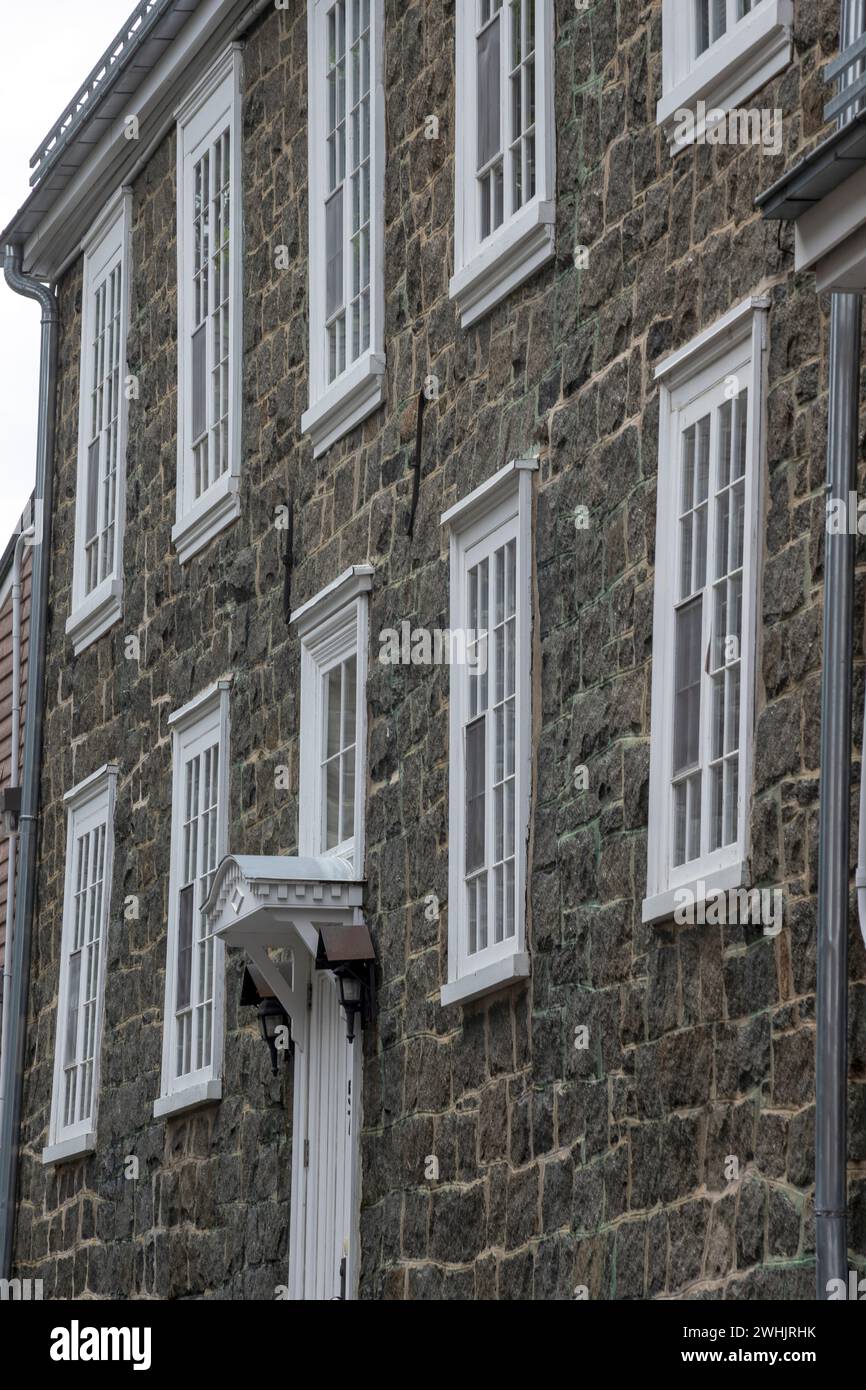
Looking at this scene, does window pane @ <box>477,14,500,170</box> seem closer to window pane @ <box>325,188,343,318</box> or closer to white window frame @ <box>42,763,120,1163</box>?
→ window pane @ <box>325,188,343,318</box>

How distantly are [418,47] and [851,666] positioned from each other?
5.79m

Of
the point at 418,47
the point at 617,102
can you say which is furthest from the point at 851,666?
the point at 418,47

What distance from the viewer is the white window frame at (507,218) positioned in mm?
11844

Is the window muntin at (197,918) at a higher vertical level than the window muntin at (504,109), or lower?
lower

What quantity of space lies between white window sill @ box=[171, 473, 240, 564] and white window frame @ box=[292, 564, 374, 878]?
4.61ft

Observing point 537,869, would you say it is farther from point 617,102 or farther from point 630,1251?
point 617,102

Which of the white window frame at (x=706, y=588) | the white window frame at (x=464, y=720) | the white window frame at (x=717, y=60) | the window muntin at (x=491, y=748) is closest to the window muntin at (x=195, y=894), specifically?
the white window frame at (x=464, y=720)

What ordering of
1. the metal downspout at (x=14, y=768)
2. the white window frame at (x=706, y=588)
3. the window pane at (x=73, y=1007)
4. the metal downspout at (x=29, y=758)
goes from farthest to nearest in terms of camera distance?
the metal downspout at (x=14, y=768) < the metal downspout at (x=29, y=758) < the window pane at (x=73, y=1007) < the white window frame at (x=706, y=588)

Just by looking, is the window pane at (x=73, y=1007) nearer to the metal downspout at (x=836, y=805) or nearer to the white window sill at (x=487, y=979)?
the white window sill at (x=487, y=979)

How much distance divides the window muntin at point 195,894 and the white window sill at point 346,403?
1.82 meters

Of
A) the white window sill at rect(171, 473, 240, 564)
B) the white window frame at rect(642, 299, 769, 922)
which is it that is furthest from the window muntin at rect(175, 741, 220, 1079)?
the white window frame at rect(642, 299, 769, 922)

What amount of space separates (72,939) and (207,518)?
12.1ft

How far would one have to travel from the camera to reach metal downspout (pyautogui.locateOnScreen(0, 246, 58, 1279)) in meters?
19.0

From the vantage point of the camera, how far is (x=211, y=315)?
1641 centimetres
